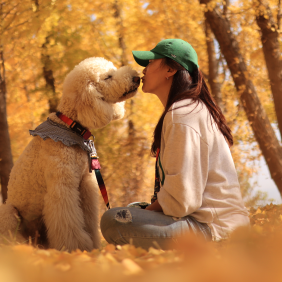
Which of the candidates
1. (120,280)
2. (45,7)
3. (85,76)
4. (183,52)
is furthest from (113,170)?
(120,280)

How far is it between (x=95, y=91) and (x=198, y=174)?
1040mm

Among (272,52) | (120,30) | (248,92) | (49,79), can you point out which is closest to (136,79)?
(248,92)

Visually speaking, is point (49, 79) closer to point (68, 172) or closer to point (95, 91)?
point (95, 91)

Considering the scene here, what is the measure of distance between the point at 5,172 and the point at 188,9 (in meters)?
3.89

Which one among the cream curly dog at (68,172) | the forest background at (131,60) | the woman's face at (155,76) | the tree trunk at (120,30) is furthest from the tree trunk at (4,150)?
the woman's face at (155,76)

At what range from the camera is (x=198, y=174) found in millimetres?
1723

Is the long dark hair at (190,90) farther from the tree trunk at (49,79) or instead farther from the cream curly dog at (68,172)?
the tree trunk at (49,79)

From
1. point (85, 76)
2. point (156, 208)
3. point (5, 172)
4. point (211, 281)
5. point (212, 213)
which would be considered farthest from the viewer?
point (5, 172)

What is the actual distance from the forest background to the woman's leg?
2082mm

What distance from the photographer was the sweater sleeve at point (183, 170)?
1.67 meters

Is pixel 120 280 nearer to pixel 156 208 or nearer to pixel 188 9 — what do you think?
pixel 156 208

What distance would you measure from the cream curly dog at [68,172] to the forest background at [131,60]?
1.90 metres

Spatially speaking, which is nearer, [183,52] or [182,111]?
[182,111]

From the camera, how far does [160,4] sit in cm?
532
